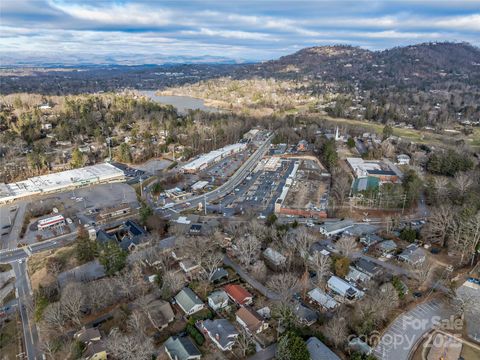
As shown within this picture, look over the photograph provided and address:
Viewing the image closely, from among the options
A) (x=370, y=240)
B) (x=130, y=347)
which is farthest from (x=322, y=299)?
(x=130, y=347)

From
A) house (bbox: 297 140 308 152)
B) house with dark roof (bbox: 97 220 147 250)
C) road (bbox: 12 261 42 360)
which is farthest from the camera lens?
house (bbox: 297 140 308 152)

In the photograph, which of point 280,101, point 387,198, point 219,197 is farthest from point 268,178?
point 280,101

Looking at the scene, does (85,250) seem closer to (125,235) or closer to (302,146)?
(125,235)

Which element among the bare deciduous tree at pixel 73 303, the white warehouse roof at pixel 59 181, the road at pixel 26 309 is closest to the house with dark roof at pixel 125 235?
the road at pixel 26 309

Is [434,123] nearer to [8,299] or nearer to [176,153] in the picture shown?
[176,153]

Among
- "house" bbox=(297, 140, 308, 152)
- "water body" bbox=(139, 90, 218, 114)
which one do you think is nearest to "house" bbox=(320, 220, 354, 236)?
"house" bbox=(297, 140, 308, 152)

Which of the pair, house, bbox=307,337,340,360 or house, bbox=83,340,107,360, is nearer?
house, bbox=307,337,340,360

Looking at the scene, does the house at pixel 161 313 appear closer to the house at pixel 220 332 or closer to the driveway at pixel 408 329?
the house at pixel 220 332

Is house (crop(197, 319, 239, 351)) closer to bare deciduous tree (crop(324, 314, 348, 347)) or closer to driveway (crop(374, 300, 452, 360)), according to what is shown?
bare deciduous tree (crop(324, 314, 348, 347))

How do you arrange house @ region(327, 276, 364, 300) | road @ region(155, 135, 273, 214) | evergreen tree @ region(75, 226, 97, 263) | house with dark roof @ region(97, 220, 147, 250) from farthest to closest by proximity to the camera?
road @ region(155, 135, 273, 214), house with dark roof @ region(97, 220, 147, 250), evergreen tree @ region(75, 226, 97, 263), house @ region(327, 276, 364, 300)
